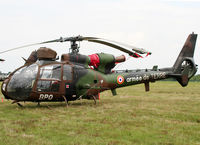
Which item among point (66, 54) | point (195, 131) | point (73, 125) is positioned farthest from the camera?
point (66, 54)

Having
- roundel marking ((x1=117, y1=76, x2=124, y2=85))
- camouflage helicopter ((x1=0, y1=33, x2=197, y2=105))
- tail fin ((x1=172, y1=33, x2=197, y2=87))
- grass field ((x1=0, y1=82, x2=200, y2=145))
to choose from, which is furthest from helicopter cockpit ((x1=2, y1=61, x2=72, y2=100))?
tail fin ((x1=172, y1=33, x2=197, y2=87))

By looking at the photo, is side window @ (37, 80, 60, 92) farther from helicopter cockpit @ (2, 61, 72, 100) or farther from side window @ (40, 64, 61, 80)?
side window @ (40, 64, 61, 80)

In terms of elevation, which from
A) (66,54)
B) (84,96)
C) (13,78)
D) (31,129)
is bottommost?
(84,96)

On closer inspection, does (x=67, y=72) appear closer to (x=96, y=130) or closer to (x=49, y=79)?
(x=49, y=79)

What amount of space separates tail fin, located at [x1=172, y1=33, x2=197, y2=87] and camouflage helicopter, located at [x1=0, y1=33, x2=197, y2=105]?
77 cm

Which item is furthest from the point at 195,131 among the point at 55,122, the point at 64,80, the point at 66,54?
the point at 66,54

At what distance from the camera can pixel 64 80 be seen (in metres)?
13.1

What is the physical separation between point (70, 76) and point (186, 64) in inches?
399

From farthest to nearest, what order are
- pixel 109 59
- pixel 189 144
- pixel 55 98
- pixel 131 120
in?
pixel 109 59
pixel 55 98
pixel 131 120
pixel 189 144

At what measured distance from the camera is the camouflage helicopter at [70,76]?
11.9 meters

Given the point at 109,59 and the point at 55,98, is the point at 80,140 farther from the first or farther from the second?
the point at 109,59

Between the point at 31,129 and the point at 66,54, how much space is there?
6683 mm

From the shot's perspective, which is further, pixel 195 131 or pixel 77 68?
pixel 77 68

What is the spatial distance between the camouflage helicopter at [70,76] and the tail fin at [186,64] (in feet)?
2.53
